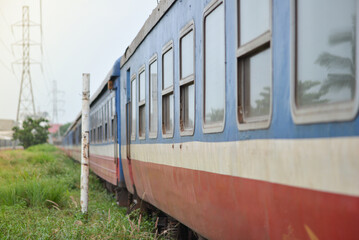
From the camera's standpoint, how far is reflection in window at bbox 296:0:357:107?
7.92ft

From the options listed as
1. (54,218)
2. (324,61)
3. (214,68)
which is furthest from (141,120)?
(324,61)

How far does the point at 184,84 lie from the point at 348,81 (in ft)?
11.0

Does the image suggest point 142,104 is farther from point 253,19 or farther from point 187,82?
point 253,19

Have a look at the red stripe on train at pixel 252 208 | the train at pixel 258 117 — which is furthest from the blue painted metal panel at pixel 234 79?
the red stripe on train at pixel 252 208

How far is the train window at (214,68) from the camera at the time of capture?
437cm

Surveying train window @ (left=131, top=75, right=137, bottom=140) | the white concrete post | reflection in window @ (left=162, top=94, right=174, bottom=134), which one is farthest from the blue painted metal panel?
the white concrete post

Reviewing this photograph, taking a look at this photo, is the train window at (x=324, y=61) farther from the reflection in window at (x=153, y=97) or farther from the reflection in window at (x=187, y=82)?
the reflection in window at (x=153, y=97)

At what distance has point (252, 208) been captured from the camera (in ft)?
11.8

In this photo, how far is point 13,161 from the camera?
2305 centimetres

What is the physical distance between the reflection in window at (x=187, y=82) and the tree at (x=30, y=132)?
54.1 meters

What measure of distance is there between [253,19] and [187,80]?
1.95 m

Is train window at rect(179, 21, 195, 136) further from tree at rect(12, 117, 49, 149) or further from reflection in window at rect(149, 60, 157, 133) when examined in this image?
tree at rect(12, 117, 49, 149)

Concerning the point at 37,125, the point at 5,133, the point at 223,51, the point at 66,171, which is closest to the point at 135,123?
the point at 223,51

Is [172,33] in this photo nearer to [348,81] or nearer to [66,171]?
[348,81]
